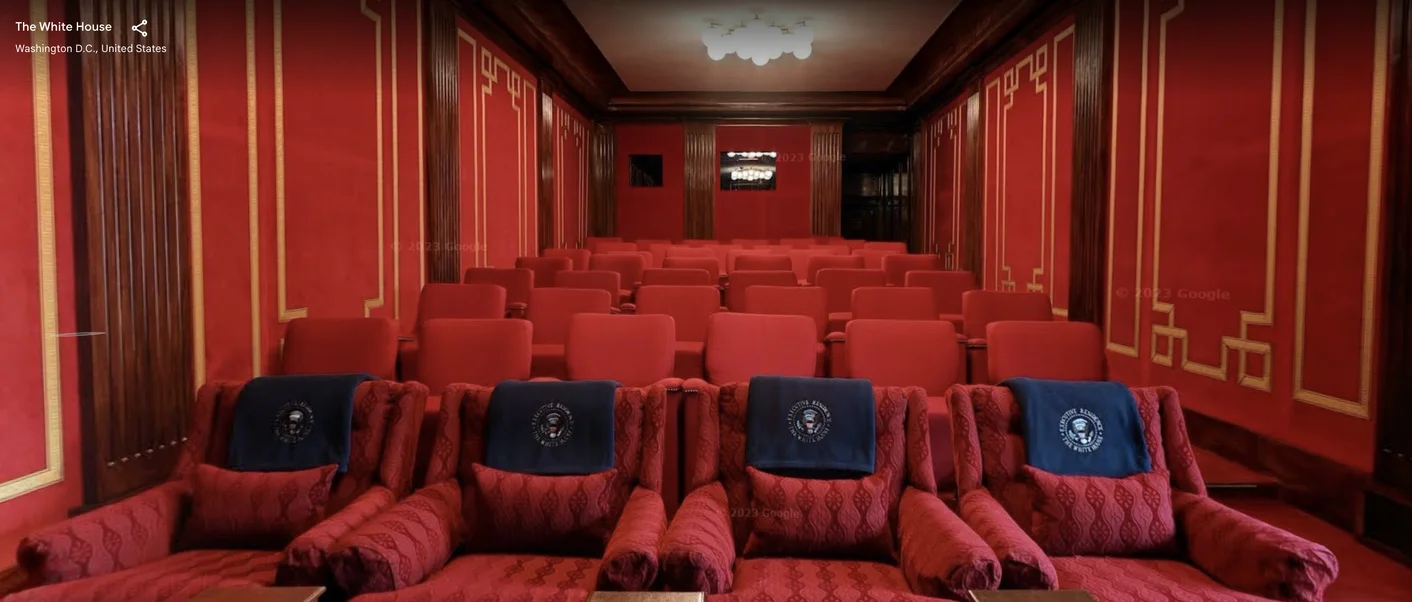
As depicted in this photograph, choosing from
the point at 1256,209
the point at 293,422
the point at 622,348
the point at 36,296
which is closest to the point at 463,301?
the point at 622,348

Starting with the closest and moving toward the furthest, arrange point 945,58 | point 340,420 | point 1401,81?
point 340,420 < point 1401,81 < point 945,58

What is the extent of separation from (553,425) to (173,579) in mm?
850

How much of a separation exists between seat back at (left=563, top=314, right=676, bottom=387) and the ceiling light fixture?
396 centimetres

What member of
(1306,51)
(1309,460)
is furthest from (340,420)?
(1306,51)

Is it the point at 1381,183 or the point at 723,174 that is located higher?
the point at 723,174

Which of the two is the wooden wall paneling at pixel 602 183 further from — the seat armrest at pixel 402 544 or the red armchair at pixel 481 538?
the seat armrest at pixel 402 544

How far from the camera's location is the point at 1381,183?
255 cm

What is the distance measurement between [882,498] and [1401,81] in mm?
2197

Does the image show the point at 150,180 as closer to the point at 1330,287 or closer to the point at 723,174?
the point at 1330,287

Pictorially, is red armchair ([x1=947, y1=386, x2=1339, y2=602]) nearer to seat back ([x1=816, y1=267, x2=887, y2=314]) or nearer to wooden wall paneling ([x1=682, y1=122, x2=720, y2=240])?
seat back ([x1=816, y1=267, x2=887, y2=314])

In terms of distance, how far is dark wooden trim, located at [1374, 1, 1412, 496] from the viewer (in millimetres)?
2418

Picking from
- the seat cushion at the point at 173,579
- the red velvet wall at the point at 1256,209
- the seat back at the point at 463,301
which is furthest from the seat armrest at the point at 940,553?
the seat back at the point at 463,301

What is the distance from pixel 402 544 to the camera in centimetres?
165

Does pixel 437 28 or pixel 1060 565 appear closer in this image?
pixel 1060 565
